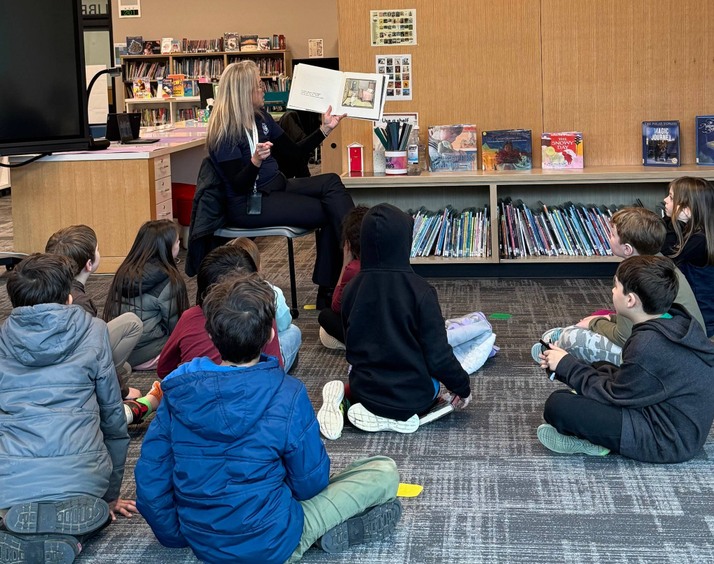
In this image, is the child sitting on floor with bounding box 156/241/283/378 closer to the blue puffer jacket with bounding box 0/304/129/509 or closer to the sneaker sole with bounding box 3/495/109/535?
the blue puffer jacket with bounding box 0/304/129/509

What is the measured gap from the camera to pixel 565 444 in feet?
9.46

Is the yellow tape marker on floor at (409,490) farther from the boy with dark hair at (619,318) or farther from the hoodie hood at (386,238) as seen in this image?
the boy with dark hair at (619,318)

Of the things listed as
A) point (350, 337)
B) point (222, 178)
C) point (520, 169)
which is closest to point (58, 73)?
point (222, 178)

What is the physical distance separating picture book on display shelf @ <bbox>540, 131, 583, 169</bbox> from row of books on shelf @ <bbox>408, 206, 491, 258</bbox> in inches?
19.5

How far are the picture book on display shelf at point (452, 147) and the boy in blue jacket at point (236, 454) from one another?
3320 mm

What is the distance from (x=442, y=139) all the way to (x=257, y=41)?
9546 mm

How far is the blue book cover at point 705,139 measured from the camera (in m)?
5.18

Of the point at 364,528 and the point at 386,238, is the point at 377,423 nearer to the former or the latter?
the point at 386,238

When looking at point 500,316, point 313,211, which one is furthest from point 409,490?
point 313,211

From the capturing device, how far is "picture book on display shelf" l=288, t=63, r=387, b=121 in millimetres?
4895

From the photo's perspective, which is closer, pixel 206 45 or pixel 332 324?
pixel 332 324

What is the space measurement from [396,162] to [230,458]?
342cm

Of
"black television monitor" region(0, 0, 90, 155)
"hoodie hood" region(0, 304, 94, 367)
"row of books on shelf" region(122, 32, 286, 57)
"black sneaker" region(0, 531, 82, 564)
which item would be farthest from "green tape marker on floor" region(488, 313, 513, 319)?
"row of books on shelf" region(122, 32, 286, 57)

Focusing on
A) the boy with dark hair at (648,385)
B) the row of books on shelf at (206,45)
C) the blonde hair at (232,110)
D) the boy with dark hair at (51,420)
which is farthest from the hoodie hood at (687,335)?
the row of books on shelf at (206,45)
